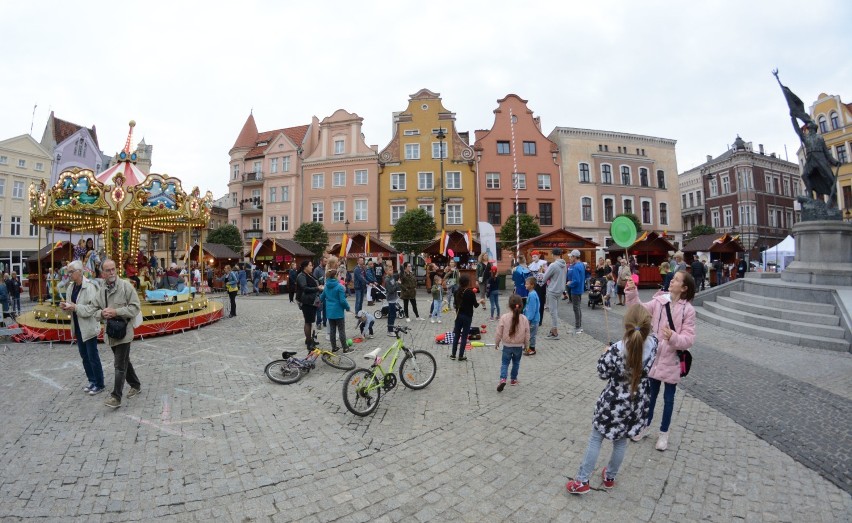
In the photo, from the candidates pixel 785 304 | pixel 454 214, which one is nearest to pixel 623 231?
pixel 785 304

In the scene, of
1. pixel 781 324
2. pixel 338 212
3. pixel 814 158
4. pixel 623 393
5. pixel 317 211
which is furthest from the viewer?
pixel 317 211

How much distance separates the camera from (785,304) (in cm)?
921

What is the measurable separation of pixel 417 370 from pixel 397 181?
31584mm

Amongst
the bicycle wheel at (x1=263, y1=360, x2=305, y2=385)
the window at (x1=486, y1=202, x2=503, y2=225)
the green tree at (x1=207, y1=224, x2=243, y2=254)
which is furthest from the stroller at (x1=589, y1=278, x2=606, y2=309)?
the green tree at (x1=207, y1=224, x2=243, y2=254)

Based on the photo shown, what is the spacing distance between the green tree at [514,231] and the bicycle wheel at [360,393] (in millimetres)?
26606

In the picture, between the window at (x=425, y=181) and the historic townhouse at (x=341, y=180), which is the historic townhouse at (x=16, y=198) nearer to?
the historic townhouse at (x=341, y=180)

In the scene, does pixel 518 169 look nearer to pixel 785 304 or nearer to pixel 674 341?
pixel 785 304

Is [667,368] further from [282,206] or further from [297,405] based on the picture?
[282,206]

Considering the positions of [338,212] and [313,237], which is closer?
[313,237]

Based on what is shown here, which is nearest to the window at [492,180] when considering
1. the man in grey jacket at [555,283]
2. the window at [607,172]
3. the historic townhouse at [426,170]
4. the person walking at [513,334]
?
the historic townhouse at [426,170]

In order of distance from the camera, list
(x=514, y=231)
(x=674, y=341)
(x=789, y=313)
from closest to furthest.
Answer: (x=674, y=341)
(x=789, y=313)
(x=514, y=231)

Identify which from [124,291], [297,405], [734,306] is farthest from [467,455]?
[734,306]

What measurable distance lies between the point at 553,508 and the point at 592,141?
40196mm

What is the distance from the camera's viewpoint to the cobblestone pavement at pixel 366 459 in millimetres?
3078
